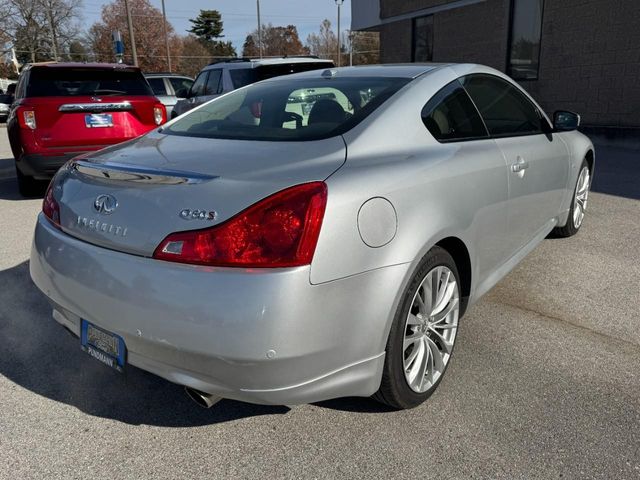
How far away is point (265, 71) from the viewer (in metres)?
8.83

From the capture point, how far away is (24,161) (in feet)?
20.5

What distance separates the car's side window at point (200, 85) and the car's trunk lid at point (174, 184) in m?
8.48

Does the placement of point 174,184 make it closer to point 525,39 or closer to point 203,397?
point 203,397

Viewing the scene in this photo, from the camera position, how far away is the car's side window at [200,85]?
34.2 feet

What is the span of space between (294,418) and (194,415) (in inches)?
17.8

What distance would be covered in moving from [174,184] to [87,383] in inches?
52.5

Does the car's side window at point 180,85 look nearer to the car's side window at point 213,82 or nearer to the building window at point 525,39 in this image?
the car's side window at point 213,82

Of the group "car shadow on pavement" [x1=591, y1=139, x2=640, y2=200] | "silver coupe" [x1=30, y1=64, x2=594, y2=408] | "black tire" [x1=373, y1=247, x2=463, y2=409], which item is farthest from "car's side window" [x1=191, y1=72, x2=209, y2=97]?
"black tire" [x1=373, y1=247, x2=463, y2=409]

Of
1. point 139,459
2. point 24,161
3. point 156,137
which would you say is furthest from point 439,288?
point 24,161

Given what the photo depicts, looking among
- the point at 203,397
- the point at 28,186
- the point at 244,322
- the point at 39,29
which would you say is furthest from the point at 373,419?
the point at 39,29

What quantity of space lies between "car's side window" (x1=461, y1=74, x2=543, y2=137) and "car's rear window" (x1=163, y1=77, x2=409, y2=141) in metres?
0.59

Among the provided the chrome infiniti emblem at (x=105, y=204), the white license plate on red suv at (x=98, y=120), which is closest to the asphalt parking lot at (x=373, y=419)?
the chrome infiniti emblem at (x=105, y=204)

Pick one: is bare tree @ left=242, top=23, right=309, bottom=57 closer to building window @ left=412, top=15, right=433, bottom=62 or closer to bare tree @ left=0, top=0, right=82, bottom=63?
bare tree @ left=0, top=0, right=82, bottom=63

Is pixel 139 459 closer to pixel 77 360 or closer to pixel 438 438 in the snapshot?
pixel 77 360
